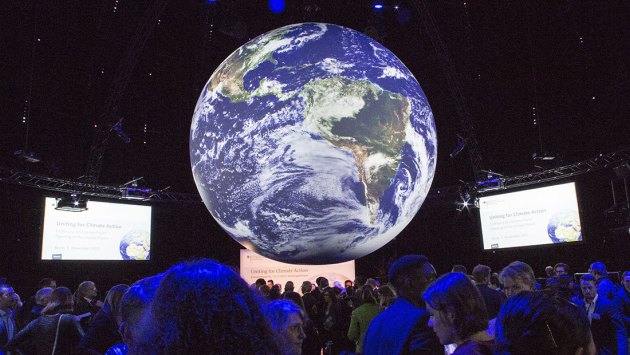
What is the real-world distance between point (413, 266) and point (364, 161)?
931 millimetres

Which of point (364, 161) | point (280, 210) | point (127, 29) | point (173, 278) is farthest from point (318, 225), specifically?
point (127, 29)

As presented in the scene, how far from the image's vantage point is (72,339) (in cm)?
368

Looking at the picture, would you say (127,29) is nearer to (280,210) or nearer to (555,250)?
(280,210)

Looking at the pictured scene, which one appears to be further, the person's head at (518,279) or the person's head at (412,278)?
the person's head at (518,279)

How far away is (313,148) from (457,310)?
5.76 ft

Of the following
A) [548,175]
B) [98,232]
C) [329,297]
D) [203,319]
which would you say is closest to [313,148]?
[203,319]

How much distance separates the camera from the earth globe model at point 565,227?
34.9ft

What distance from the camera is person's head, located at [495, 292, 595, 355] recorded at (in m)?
1.44

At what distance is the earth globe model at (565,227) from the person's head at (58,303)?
10875mm

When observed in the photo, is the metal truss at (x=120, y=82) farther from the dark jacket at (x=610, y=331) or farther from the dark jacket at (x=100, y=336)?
the dark jacket at (x=610, y=331)

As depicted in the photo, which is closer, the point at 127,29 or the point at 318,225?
the point at 318,225

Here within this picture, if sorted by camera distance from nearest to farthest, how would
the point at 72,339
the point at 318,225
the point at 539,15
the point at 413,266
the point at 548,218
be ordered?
1. the point at 413,266
2. the point at 318,225
3. the point at 72,339
4. the point at 539,15
5. the point at 548,218

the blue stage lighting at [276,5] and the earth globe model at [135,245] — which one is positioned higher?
the blue stage lighting at [276,5]

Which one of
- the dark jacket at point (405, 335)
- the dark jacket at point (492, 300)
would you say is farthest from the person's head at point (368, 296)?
the dark jacket at point (405, 335)
